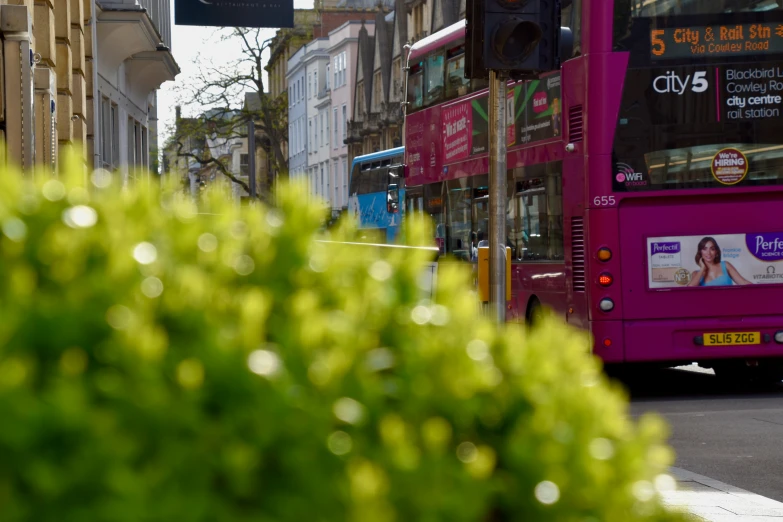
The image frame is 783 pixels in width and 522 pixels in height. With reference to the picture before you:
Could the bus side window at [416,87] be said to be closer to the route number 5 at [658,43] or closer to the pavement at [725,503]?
the route number 5 at [658,43]

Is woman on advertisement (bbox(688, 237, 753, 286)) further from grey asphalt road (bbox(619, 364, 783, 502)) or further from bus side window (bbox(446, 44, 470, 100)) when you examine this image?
bus side window (bbox(446, 44, 470, 100))

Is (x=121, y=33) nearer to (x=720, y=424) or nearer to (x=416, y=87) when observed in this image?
(x=416, y=87)

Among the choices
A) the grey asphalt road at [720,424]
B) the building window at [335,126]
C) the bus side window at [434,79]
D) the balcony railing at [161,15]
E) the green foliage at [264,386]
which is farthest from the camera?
the building window at [335,126]

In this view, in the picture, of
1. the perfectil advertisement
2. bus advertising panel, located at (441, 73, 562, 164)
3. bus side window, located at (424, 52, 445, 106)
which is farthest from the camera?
bus side window, located at (424, 52, 445, 106)

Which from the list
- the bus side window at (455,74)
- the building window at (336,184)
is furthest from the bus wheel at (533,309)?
the building window at (336,184)

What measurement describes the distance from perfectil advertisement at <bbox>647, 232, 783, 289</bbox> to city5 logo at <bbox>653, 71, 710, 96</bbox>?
4.85ft

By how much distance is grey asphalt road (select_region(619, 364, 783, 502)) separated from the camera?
30.8 feet

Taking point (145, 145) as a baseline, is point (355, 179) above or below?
below

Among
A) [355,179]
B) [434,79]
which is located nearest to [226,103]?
[355,179]

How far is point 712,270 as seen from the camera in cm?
1449

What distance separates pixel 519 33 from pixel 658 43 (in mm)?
4549

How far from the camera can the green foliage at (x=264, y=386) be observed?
139cm

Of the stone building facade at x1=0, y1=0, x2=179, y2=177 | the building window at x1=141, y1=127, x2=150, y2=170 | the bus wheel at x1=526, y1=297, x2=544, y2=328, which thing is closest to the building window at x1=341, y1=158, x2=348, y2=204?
the stone building facade at x1=0, y1=0, x2=179, y2=177

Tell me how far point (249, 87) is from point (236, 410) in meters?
64.8
